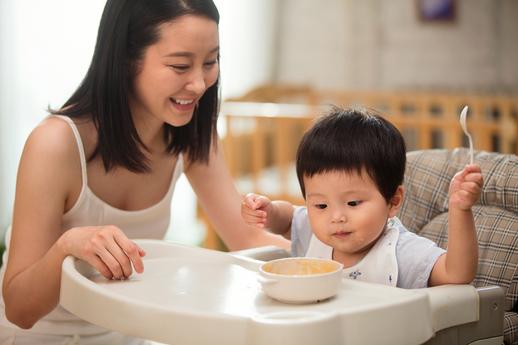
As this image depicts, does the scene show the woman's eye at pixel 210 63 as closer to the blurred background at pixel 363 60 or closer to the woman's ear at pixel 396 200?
the woman's ear at pixel 396 200

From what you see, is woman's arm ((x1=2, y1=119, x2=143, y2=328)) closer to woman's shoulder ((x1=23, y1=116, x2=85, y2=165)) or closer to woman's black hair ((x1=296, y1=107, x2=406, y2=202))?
woman's shoulder ((x1=23, y1=116, x2=85, y2=165))

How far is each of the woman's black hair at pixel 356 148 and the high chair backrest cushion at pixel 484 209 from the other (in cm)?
27

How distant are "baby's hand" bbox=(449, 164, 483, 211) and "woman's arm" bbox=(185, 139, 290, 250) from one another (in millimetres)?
730

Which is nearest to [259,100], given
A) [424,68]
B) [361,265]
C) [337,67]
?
[337,67]

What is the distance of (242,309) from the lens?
3.85 ft

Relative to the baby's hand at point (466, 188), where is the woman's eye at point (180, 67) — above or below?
above

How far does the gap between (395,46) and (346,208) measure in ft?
13.1

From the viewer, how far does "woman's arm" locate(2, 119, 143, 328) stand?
144cm

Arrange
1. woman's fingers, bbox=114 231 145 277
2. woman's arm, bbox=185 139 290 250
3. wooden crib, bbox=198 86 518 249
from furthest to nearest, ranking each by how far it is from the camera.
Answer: wooden crib, bbox=198 86 518 249, woman's arm, bbox=185 139 290 250, woman's fingers, bbox=114 231 145 277

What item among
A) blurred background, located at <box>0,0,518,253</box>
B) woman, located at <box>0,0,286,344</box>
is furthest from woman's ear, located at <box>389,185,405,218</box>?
blurred background, located at <box>0,0,518,253</box>

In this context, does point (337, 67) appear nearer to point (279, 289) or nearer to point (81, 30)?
point (81, 30)

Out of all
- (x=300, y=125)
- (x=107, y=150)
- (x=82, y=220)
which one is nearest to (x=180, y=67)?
(x=107, y=150)

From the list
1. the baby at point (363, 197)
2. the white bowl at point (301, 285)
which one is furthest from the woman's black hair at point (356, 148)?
the white bowl at point (301, 285)

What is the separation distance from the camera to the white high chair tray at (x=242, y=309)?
1048 millimetres
